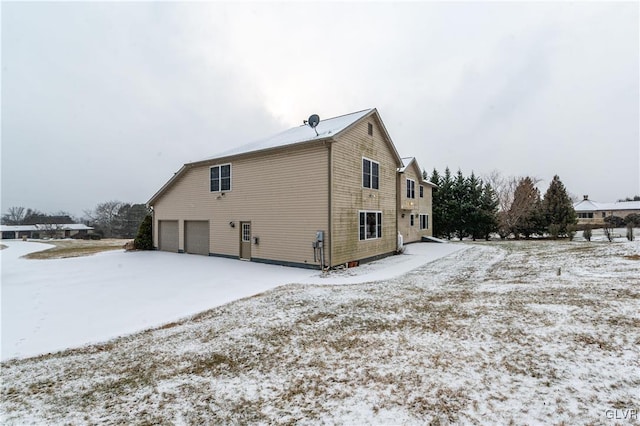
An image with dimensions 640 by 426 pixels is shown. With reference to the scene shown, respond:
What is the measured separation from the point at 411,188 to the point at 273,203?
1151cm

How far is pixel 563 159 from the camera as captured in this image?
29.4 metres

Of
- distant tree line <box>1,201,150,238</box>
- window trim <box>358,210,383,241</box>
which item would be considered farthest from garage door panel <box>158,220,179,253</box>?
distant tree line <box>1,201,150,238</box>

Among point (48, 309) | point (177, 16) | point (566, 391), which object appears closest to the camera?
point (566, 391)

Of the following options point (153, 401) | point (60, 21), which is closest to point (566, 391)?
point (153, 401)

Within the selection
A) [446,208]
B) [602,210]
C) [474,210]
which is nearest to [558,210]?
[474,210]

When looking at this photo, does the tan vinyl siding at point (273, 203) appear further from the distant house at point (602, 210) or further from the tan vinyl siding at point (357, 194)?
the distant house at point (602, 210)

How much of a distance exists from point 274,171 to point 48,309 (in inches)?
328

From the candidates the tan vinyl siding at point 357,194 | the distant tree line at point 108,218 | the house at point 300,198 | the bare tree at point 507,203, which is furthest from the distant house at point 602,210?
the distant tree line at point 108,218

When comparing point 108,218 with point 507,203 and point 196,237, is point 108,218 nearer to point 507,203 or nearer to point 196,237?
point 196,237

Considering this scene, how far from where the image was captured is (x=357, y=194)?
12484 millimetres

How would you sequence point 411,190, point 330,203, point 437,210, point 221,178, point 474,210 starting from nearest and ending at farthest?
1. point 330,203
2. point 221,178
3. point 411,190
4. point 474,210
5. point 437,210

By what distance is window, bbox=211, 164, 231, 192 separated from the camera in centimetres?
1424

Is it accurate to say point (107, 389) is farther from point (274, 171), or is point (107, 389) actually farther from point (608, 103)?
point (608, 103)

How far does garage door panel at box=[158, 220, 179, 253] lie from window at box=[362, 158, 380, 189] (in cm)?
1193
